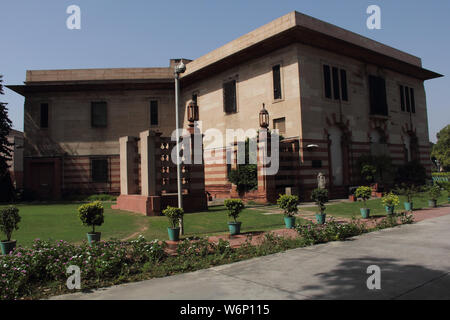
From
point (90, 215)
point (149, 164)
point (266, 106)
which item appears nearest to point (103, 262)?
point (90, 215)

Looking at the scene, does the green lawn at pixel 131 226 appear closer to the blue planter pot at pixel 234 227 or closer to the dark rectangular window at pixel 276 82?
the blue planter pot at pixel 234 227

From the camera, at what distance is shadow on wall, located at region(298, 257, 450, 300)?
17.2ft

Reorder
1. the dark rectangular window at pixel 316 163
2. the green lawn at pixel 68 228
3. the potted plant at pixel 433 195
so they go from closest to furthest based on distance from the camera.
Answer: the green lawn at pixel 68 228 < the potted plant at pixel 433 195 < the dark rectangular window at pixel 316 163

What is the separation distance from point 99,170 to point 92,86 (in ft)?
25.7

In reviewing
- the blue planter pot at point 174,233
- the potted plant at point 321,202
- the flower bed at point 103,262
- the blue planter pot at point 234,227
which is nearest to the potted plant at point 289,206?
the potted plant at point 321,202

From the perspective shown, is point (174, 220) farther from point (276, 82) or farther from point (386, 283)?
point (276, 82)

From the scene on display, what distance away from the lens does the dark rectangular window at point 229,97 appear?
27078 mm

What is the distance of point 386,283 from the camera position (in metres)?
5.83

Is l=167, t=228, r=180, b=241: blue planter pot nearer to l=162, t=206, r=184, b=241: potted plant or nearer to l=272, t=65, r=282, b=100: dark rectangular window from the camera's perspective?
l=162, t=206, r=184, b=241: potted plant

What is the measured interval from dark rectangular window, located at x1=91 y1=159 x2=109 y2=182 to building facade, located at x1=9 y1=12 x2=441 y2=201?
88mm

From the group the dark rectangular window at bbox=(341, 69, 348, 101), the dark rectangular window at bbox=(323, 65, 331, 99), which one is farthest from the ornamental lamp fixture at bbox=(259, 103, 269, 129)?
the dark rectangular window at bbox=(341, 69, 348, 101)

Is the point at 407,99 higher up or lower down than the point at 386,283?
higher up

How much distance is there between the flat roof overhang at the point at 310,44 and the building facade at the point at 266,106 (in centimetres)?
9
